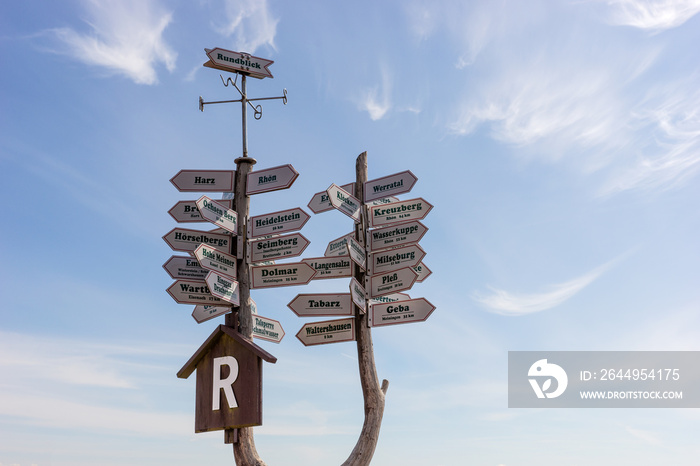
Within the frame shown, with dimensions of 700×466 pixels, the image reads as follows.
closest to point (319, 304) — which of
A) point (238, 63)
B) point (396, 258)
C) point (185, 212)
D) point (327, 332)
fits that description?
point (327, 332)

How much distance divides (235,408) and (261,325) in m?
1.50

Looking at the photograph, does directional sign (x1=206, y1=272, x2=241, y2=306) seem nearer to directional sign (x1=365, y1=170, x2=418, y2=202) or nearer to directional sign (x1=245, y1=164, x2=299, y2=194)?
directional sign (x1=245, y1=164, x2=299, y2=194)

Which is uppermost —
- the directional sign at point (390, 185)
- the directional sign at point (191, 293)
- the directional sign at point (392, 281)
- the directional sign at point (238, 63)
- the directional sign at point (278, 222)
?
the directional sign at point (238, 63)

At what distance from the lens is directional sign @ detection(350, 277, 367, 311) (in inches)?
423

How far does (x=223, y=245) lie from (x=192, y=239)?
1.73ft

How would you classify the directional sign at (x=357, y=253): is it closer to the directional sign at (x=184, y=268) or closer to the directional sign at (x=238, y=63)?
the directional sign at (x=184, y=268)

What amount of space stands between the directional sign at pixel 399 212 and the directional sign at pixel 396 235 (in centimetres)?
12

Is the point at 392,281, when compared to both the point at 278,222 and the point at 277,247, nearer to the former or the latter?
the point at 277,247

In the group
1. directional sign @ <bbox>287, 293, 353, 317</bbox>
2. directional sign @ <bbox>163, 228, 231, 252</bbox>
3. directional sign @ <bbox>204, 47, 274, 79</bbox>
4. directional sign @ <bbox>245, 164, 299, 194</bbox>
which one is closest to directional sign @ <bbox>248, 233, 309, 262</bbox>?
directional sign @ <bbox>163, 228, 231, 252</bbox>

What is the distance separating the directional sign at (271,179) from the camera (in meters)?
11.1

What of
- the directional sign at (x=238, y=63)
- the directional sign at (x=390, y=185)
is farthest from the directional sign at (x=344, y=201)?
the directional sign at (x=238, y=63)

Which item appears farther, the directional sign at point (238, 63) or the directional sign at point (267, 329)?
the directional sign at point (238, 63)

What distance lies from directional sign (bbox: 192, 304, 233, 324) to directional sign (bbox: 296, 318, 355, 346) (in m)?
1.34

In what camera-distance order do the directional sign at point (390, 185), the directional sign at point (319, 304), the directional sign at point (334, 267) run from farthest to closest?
the directional sign at point (390, 185) < the directional sign at point (334, 267) < the directional sign at point (319, 304)
